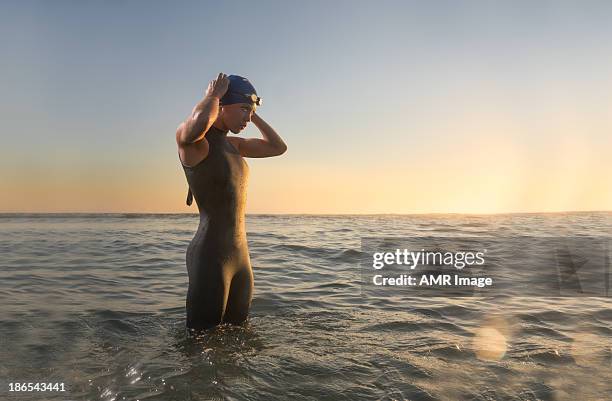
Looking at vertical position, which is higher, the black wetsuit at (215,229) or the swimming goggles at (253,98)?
the swimming goggles at (253,98)

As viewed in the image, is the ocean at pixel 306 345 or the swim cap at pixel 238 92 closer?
the ocean at pixel 306 345

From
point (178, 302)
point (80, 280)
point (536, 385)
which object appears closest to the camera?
point (536, 385)

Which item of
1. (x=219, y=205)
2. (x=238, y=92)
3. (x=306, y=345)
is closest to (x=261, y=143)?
(x=238, y=92)

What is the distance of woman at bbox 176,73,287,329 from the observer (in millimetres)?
4422

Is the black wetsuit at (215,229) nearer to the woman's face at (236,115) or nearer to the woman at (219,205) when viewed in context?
the woman at (219,205)

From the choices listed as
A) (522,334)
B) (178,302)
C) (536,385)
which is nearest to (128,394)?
(536,385)

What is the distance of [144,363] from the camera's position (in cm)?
440

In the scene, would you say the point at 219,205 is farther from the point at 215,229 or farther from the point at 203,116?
the point at 203,116

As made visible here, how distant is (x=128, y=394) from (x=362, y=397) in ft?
6.22

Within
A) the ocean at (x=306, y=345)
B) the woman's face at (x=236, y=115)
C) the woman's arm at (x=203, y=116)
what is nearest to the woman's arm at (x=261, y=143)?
the woman's face at (x=236, y=115)

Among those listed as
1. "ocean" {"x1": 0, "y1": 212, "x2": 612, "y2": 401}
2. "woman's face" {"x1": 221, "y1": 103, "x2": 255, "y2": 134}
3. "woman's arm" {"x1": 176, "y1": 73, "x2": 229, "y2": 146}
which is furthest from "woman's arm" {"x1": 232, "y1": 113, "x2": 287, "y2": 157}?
"ocean" {"x1": 0, "y1": 212, "x2": 612, "y2": 401}

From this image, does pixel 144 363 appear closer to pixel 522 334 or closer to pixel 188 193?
pixel 188 193

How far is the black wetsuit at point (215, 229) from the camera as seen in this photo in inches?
175

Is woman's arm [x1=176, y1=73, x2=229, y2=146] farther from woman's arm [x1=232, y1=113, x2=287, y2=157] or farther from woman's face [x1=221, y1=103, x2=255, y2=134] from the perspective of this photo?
woman's arm [x1=232, y1=113, x2=287, y2=157]
